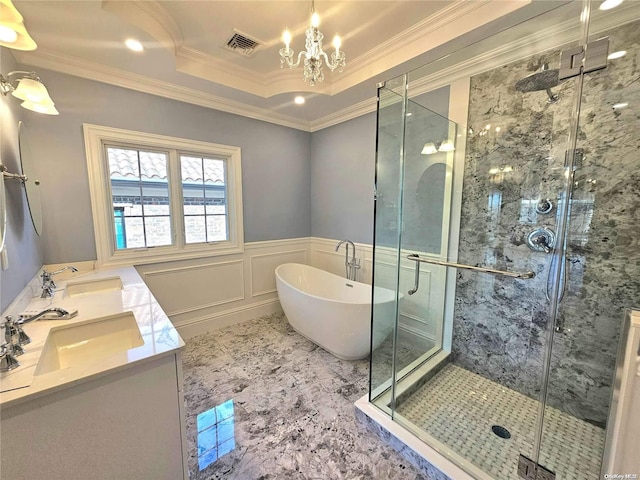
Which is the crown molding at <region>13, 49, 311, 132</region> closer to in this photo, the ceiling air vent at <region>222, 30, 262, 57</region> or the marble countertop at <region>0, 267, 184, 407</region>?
the ceiling air vent at <region>222, 30, 262, 57</region>

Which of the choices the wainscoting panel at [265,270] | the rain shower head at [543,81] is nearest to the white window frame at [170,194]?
the wainscoting panel at [265,270]

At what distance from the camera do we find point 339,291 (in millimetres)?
2998

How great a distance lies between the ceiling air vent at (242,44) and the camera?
2.05m

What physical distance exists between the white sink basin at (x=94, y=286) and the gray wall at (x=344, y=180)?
234 cm

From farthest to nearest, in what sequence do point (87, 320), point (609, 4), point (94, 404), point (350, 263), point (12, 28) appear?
point (350, 263), point (609, 4), point (87, 320), point (12, 28), point (94, 404)

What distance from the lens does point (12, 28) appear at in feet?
3.51

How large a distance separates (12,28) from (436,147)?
2617 millimetres

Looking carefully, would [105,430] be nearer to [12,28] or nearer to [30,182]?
[12,28]

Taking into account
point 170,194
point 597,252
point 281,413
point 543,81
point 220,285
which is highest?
point 543,81

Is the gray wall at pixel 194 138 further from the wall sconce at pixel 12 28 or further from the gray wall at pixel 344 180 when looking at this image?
the wall sconce at pixel 12 28

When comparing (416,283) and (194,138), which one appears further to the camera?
(194,138)

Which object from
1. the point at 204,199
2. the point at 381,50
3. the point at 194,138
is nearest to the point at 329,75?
the point at 381,50

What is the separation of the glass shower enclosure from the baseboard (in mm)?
1853

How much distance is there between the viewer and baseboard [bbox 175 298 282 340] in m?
2.85
